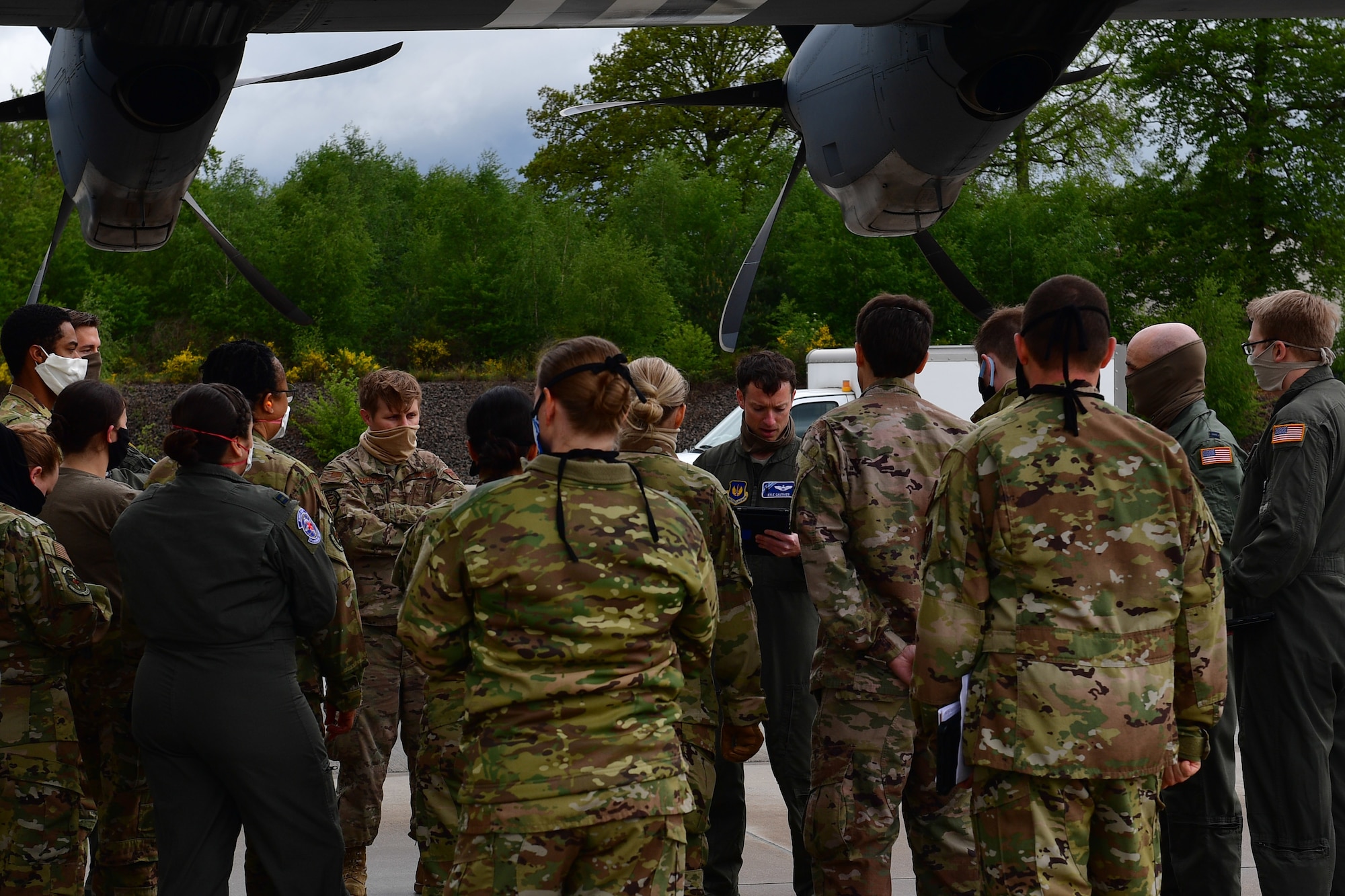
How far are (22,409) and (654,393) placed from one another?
2514 mm

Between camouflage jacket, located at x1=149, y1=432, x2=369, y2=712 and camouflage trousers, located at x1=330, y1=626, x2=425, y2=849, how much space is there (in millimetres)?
586

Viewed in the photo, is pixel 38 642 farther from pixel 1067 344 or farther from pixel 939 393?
pixel 939 393

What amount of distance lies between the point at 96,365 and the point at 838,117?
3283 mm

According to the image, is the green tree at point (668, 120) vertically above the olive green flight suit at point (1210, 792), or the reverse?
the green tree at point (668, 120)

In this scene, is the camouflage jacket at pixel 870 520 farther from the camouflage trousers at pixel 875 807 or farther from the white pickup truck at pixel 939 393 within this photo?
the white pickup truck at pixel 939 393

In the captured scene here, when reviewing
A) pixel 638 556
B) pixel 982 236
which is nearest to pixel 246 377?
pixel 638 556

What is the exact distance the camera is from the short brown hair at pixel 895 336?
12.8 feet

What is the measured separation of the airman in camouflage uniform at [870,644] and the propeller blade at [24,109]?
12.2 feet

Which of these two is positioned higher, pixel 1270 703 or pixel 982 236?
pixel 982 236

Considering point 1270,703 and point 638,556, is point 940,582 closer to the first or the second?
point 638,556

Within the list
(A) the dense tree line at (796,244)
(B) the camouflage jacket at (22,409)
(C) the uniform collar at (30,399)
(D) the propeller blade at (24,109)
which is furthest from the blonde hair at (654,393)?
(A) the dense tree line at (796,244)

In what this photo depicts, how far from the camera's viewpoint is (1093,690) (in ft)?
9.09

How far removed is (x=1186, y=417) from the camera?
13.9 ft

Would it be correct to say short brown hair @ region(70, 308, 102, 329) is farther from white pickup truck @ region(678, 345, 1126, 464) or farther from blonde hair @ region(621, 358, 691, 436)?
white pickup truck @ region(678, 345, 1126, 464)
